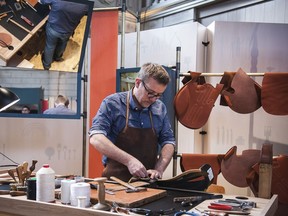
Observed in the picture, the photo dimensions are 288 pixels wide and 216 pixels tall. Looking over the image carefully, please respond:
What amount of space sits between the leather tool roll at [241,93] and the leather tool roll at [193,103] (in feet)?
0.39

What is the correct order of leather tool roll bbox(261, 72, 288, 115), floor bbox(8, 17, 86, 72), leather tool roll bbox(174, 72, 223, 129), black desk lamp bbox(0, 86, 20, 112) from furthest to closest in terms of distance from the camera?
floor bbox(8, 17, 86, 72)
leather tool roll bbox(174, 72, 223, 129)
leather tool roll bbox(261, 72, 288, 115)
black desk lamp bbox(0, 86, 20, 112)

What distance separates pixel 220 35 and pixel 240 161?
4.03 feet

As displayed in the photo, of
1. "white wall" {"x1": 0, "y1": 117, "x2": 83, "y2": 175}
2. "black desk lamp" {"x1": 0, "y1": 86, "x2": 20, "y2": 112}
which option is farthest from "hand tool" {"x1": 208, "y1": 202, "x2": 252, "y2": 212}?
"white wall" {"x1": 0, "y1": 117, "x2": 83, "y2": 175}

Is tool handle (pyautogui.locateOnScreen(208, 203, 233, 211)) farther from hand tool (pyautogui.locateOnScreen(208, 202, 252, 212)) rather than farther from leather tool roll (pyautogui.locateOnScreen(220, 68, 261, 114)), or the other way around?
leather tool roll (pyautogui.locateOnScreen(220, 68, 261, 114))

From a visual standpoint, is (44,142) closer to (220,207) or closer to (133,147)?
(133,147)

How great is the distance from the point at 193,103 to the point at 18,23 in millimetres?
1417

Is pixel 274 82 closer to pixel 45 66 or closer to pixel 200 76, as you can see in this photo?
pixel 200 76

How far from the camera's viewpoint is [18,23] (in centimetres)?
260

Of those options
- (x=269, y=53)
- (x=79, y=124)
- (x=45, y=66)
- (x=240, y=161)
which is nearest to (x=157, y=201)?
(x=240, y=161)

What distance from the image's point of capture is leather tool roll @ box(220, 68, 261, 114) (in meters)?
2.47

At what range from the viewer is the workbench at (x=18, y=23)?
8.37ft

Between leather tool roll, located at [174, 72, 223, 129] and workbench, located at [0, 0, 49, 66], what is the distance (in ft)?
3.90

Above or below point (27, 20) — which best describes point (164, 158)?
below

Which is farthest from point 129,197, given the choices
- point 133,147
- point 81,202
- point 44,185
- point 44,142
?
point 44,142
